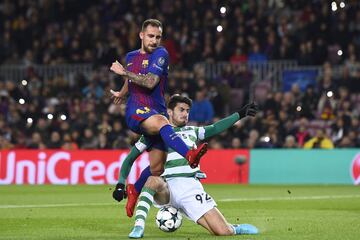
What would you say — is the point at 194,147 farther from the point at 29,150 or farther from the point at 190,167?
the point at 29,150

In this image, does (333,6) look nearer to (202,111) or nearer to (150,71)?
(202,111)

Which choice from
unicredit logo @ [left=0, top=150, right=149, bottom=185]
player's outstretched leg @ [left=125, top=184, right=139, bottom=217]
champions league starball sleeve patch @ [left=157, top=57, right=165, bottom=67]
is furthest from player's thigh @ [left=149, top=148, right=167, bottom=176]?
unicredit logo @ [left=0, top=150, right=149, bottom=185]

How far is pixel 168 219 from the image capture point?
1095 centimetres

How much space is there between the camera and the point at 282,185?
2228cm

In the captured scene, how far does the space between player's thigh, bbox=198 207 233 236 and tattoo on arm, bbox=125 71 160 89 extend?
1.47 meters

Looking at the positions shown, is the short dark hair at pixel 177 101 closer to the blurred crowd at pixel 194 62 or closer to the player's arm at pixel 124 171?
the player's arm at pixel 124 171

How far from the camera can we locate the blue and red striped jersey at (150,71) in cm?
1084

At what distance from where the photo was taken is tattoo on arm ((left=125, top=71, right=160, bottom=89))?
10695 millimetres

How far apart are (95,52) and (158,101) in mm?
18996

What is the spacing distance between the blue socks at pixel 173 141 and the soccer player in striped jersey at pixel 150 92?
1 cm

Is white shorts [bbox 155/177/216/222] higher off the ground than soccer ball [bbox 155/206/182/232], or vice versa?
white shorts [bbox 155/177/216/222]

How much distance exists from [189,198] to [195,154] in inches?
34.5

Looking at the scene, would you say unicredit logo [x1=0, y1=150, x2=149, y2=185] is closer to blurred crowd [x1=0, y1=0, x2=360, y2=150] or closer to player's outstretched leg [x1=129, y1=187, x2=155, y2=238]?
blurred crowd [x1=0, y1=0, x2=360, y2=150]

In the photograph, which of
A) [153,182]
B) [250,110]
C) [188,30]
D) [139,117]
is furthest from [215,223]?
[188,30]
